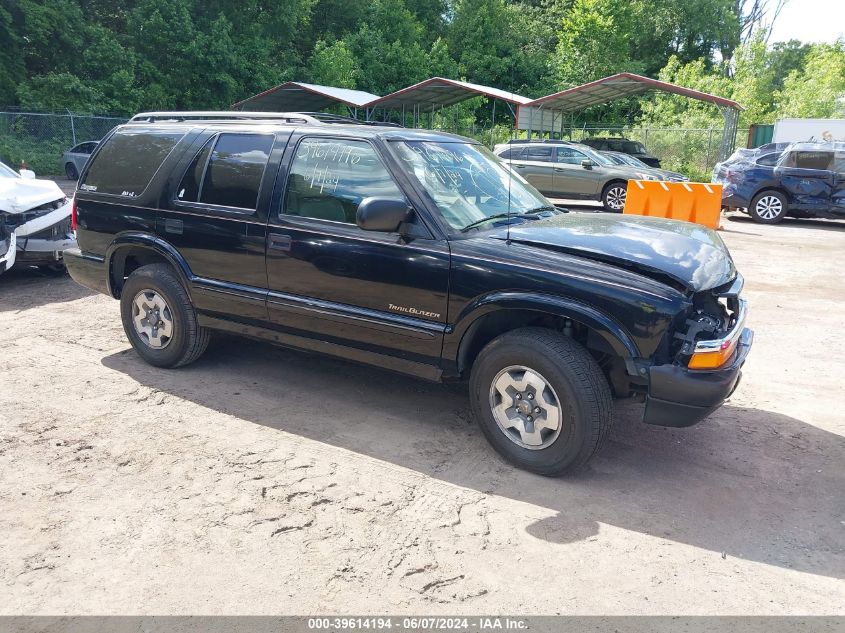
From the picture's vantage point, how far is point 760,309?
24.5ft

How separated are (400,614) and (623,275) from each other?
1972 mm

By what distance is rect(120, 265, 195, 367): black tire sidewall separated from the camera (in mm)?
5113

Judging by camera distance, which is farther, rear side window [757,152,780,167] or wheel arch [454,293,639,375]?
rear side window [757,152,780,167]

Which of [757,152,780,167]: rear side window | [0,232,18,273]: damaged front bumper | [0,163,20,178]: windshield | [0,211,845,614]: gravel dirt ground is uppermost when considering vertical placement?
[757,152,780,167]: rear side window

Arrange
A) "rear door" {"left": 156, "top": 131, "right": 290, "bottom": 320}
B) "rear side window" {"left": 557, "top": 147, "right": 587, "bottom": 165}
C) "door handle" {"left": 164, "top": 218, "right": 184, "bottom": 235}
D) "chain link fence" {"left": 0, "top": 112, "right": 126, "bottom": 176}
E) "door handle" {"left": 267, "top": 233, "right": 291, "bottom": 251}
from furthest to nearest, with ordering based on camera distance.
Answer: "chain link fence" {"left": 0, "top": 112, "right": 126, "bottom": 176}, "rear side window" {"left": 557, "top": 147, "right": 587, "bottom": 165}, "door handle" {"left": 164, "top": 218, "right": 184, "bottom": 235}, "rear door" {"left": 156, "top": 131, "right": 290, "bottom": 320}, "door handle" {"left": 267, "top": 233, "right": 291, "bottom": 251}

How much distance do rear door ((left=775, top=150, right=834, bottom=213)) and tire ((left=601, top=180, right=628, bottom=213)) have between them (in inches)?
127

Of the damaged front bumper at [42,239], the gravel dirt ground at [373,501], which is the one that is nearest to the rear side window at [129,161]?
the gravel dirt ground at [373,501]

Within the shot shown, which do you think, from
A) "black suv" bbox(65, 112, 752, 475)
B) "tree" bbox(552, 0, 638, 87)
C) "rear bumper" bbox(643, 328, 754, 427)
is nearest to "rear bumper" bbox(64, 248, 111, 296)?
"black suv" bbox(65, 112, 752, 475)

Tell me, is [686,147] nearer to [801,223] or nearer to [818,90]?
[801,223]

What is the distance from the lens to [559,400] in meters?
3.64

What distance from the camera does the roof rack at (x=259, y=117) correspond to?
189 inches

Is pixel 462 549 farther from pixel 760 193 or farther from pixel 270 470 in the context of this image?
pixel 760 193

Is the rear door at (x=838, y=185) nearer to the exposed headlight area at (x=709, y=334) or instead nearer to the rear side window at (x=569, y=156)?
the rear side window at (x=569, y=156)

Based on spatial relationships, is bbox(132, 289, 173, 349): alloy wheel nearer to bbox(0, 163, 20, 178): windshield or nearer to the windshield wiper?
the windshield wiper
